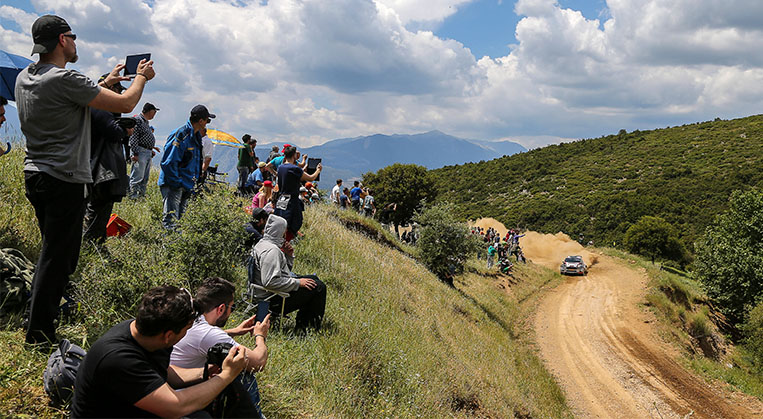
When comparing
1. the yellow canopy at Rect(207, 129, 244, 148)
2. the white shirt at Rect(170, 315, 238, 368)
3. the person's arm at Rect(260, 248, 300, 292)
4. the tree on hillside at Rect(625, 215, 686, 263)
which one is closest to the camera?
the white shirt at Rect(170, 315, 238, 368)

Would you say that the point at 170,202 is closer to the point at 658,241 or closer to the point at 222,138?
the point at 222,138

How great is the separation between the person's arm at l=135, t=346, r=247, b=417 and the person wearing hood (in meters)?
2.05

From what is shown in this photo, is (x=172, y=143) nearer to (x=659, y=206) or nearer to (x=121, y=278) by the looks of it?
(x=121, y=278)

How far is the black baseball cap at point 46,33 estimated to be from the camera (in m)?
3.09

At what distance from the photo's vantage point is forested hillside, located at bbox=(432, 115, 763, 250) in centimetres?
5447

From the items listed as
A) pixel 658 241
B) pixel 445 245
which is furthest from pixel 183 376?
pixel 658 241

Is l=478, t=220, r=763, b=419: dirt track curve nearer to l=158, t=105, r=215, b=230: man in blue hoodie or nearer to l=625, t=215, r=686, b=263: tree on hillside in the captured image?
l=158, t=105, r=215, b=230: man in blue hoodie

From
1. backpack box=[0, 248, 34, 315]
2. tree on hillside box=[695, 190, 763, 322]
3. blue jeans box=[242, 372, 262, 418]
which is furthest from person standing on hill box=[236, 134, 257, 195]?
tree on hillside box=[695, 190, 763, 322]

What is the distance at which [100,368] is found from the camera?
2.32m

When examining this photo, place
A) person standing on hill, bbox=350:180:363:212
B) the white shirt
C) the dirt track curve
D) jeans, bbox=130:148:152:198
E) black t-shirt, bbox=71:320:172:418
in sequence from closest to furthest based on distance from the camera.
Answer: black t-shirt, bbox=71:320:172:418 < the white shirt < jeans, bbox=130:148:152:198 < the dirt track curve < person standing on hill, bbox=350:180:363:212

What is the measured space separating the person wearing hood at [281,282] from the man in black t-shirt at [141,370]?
217 cm

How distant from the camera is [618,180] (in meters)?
68.6

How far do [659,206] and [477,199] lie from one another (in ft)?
81.2

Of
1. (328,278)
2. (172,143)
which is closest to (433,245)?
(328,278)
